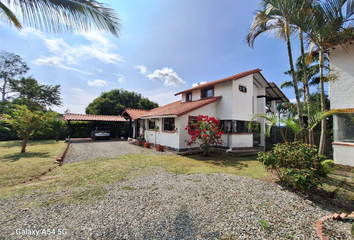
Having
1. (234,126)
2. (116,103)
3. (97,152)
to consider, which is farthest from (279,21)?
(116,103)

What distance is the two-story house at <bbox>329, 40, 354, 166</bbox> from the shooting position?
24.8ft

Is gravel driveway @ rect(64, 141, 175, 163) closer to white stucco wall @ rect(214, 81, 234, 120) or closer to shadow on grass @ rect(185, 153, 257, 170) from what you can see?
shadow on grass @ rect(185, 153, 257, 170)

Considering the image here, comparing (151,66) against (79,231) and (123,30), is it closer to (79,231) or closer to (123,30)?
(123,30)

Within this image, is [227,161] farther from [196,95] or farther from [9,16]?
[9,16]

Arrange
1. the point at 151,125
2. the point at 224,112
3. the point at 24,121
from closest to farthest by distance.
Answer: the point at 24,121, the point at 224,112, the point at 151,125

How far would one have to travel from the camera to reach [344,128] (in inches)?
307

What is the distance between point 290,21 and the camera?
5930 millimetres

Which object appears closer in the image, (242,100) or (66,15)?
(66,15)

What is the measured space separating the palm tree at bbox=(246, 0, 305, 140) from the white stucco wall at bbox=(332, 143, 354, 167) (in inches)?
129

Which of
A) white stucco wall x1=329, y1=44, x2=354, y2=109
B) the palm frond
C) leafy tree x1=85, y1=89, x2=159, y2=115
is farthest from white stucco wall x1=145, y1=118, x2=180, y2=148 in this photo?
leafy tree x1=85, y1=89, x2=159, y2=115

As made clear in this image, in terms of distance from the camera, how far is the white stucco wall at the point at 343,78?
7.84m

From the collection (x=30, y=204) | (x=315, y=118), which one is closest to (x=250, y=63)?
(x=315, y=118)

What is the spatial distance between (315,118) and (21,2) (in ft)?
36.0

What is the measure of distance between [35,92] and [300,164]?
33.7 metres
